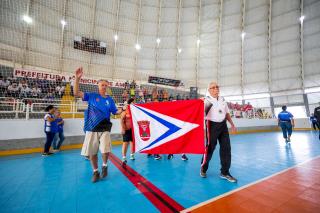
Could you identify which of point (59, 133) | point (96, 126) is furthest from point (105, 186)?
point (59, 133)

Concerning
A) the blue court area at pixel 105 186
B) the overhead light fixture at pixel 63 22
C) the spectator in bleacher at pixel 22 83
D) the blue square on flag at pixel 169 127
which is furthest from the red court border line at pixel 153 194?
the overhead light fixture at pixel 63 22

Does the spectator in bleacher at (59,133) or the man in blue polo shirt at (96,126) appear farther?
the spectator in bleacher at (59,133)

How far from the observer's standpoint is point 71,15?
56.4ft

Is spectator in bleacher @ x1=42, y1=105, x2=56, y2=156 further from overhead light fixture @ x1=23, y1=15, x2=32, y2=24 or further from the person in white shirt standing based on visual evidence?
overhead light fixture @ x1=23, y1=15, x2=32, y2=24

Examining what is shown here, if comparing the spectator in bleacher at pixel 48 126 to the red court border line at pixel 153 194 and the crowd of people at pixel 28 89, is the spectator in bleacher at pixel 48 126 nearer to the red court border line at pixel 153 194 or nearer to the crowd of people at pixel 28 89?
the red court border line at pixel 153 194

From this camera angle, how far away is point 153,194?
97.8 inches

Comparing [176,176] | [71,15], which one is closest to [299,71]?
[176,176]

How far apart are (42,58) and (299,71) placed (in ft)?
90.3

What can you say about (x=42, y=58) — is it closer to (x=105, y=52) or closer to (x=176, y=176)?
(x=105, y=52)

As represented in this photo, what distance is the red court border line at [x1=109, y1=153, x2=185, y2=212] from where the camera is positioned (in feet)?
6.86

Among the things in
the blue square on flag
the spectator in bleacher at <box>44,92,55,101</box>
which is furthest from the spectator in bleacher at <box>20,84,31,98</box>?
the blue square on flag

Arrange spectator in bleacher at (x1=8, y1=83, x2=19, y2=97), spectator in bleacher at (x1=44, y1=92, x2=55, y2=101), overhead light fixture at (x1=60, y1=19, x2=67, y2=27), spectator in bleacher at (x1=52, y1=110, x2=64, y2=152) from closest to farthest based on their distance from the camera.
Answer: spectator in bleacher at (x1=52, y1=110, x2=64, y2=152) → spectator in bleacher at (x1=8, y1=83, x2=19, y2=97) → spectator in bleacher at (x1=44, y1=92, x2=55, y2=101) → overhead light fixture at (x1=60, y1=19, x2=67, y2=27)

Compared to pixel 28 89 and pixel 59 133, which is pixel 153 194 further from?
pixel 28 89

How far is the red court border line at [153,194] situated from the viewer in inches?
82.3
